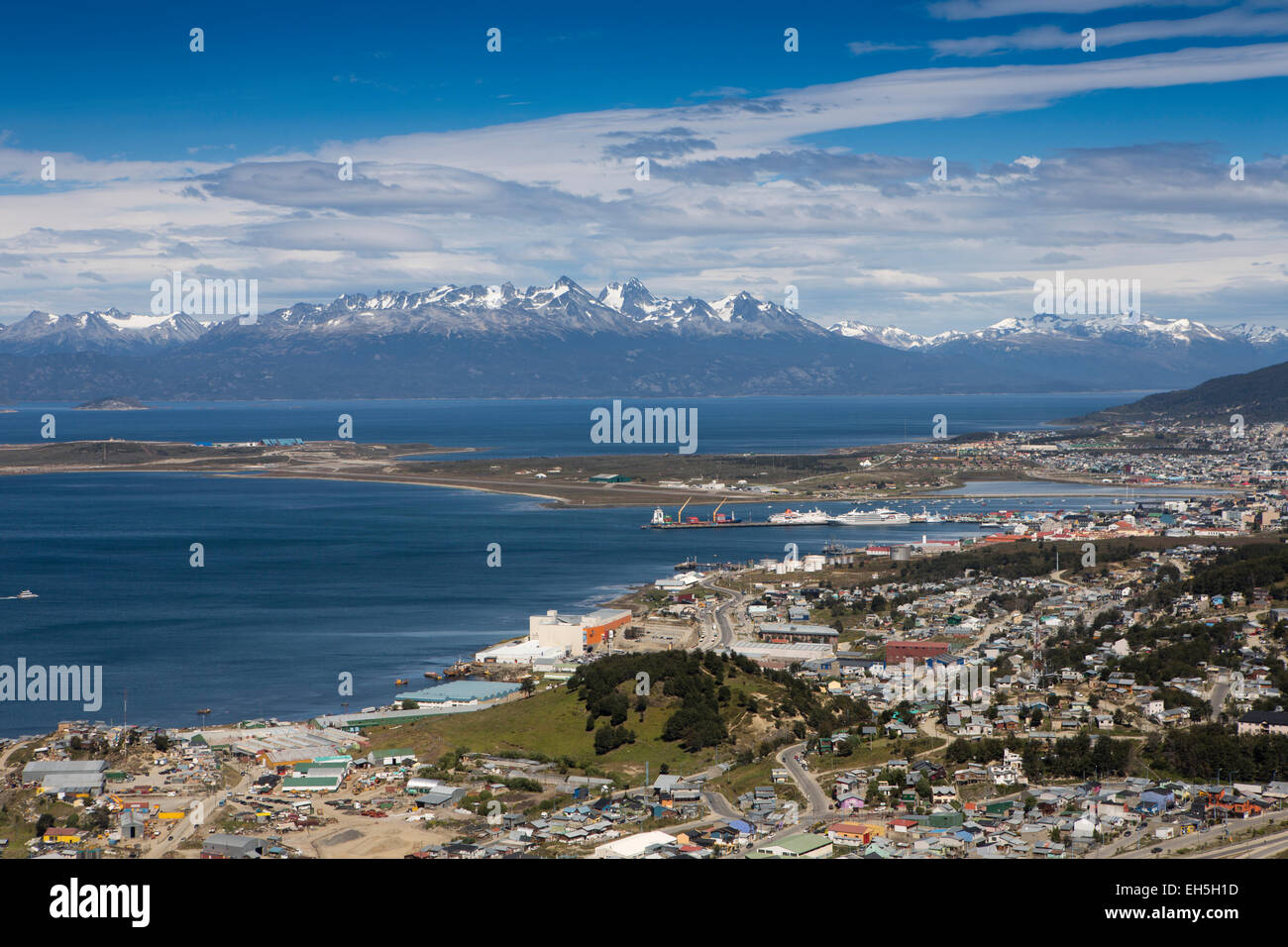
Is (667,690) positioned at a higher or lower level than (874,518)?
lower

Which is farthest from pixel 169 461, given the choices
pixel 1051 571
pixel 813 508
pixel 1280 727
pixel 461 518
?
pixel 1280 727

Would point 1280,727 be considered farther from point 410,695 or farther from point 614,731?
point 410,695

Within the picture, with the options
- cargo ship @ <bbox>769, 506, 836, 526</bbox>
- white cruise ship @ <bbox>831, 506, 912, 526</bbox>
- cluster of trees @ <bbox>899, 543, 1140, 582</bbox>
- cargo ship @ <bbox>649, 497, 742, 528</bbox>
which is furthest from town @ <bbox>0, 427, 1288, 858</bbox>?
cargo ship @ <bbox>769, 506, 836, 526</bbox>

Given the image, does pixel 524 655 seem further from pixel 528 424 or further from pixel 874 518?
pixel 528 424

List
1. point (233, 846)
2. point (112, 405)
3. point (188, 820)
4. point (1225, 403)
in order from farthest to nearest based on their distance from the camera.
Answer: point (112, 405), point (1225, 403), point (188, 820), point (233, 846)

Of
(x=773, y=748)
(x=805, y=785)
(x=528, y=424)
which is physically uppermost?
(x=528, y=424)

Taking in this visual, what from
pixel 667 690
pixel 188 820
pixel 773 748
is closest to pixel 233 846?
pixel 188 820
